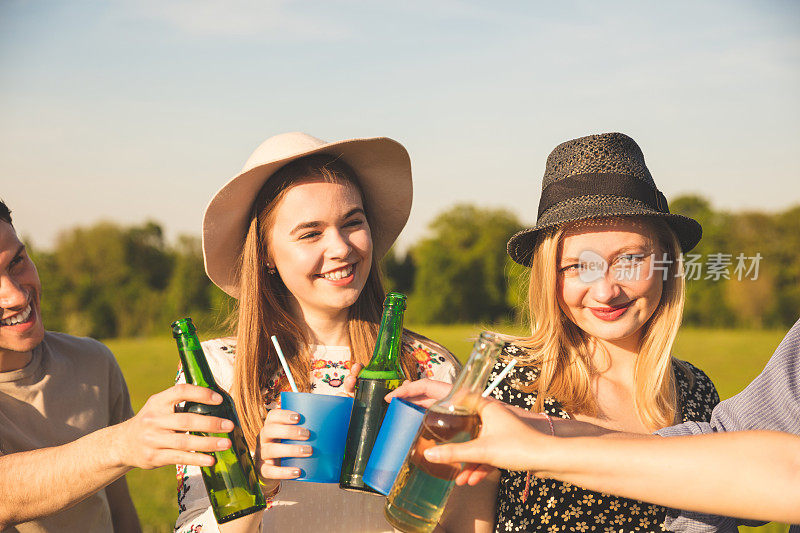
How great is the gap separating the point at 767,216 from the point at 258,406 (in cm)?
5515

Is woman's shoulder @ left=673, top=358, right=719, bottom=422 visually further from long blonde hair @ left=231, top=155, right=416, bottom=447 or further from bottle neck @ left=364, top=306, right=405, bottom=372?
bottle neck @ left=364, top=306, right=405, bottom=372

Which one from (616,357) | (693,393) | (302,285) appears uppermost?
(302,285)

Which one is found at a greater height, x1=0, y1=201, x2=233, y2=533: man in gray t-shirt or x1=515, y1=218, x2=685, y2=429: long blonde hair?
x1=515, y1=218, x2=685, y2=429: long blonde hair

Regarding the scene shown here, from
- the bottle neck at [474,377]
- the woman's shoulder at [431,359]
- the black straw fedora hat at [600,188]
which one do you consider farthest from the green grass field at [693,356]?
the bottle neck at [474,377]

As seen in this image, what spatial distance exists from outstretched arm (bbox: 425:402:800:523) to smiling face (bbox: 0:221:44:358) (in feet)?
7.28

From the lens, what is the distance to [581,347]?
3168 millimetres

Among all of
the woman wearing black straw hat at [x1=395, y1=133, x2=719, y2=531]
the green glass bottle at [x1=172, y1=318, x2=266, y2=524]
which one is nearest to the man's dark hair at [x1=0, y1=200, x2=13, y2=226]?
the green glass bottle at [x1=172, y1=318, x2=266, y2=524]

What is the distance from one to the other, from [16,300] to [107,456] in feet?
4.14

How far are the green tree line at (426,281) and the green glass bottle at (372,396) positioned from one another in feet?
95.0

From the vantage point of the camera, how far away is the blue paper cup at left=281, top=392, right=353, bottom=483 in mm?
2035

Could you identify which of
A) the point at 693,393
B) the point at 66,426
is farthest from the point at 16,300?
the point at 693,393

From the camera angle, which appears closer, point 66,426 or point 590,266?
point 590,266

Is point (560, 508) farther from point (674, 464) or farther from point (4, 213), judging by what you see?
point (4, 213)

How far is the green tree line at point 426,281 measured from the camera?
39.2 m
